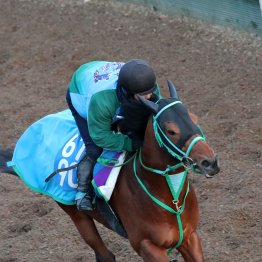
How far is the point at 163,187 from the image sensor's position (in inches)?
177

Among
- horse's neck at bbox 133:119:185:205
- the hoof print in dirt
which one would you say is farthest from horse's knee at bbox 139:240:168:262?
the hoof print in dirt

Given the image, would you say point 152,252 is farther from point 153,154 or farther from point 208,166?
point 208,166

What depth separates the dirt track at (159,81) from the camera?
19.4ft

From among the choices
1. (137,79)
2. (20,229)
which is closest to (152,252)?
(137,79)

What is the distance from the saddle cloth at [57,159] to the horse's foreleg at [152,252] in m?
0.39

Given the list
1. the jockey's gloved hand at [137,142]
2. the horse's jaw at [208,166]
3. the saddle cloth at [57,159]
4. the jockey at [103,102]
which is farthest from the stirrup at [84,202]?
the horse's jaw at [208,166]

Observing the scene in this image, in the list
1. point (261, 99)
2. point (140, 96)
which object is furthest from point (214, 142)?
point (140, 96)

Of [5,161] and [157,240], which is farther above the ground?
[157,240]

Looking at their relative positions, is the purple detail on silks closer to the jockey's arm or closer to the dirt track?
the jockey's arm

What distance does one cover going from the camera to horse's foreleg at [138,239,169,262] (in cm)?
455

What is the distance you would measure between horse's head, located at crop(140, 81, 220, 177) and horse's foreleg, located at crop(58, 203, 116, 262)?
1382 mm

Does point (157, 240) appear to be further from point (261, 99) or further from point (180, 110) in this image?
point (261, 99)

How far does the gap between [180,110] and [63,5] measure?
636cm

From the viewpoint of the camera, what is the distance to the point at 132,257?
5.66 meters
